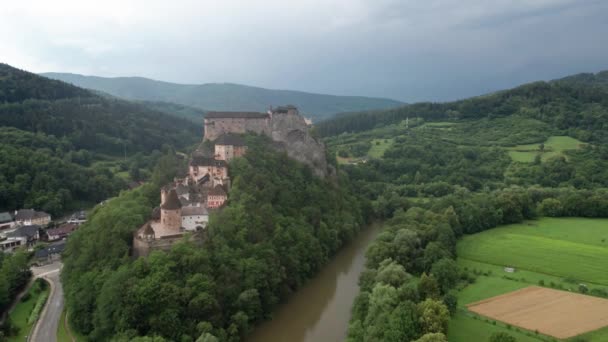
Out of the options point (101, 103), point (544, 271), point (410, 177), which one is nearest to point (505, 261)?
point (544, 271)

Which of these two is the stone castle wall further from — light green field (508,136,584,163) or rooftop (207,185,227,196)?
light green field (508,136,584,163)

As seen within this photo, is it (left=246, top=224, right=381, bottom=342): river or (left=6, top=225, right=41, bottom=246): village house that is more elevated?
(left=6, top=225, right=41, bottom=246): village house

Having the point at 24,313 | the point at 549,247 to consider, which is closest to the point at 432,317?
the point at 549,247

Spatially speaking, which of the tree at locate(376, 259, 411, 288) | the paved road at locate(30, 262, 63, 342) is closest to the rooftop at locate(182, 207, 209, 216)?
the paved road at locate(30, 262, 63, 342)

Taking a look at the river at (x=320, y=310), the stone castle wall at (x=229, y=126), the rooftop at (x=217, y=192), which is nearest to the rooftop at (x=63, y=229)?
the stone castle wall at (x=229, y=126)

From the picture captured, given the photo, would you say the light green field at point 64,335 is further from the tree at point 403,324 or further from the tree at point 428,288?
the tree at point 428,288

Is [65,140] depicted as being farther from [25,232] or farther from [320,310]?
[320,310]

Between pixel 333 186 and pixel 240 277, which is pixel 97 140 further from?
pixel 240 277
